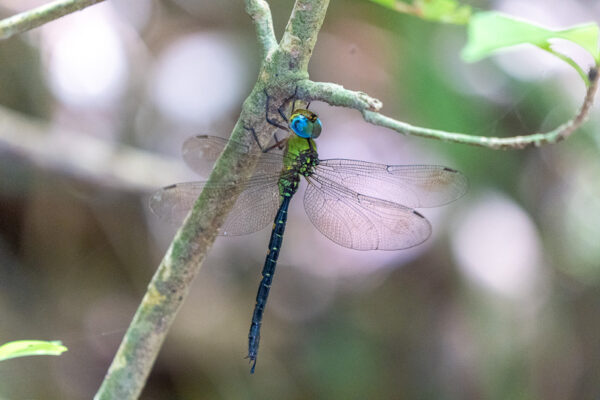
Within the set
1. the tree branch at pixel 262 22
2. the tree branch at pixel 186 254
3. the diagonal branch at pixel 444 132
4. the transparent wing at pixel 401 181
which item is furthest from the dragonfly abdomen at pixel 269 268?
the diagonal branch at pixel 444 132

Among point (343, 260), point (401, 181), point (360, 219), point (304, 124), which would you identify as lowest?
point (343, 260)

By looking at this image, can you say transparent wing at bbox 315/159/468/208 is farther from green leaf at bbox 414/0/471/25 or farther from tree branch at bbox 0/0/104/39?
tree branch at bbox 0/0/104/39

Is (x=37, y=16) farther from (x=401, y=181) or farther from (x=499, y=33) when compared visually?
(x=401, y=181)

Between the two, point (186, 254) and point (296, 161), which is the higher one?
point (186, 254)

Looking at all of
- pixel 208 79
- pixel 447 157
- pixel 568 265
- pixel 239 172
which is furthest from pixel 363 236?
pixel 208 79

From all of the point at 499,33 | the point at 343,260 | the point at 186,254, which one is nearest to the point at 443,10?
the point at 499,33

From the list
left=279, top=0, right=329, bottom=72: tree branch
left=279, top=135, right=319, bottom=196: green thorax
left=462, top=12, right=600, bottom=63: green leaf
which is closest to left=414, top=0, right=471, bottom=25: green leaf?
left=279, top=0, right=329, bottom=72: tree branch

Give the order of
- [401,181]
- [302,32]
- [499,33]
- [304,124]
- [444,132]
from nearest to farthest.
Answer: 1. [499,33]
2. [444,132]
3. [302,32]
4. [304,124]
5. [401,181]

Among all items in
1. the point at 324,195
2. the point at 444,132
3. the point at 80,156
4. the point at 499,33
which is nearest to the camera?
the point at 499,33
